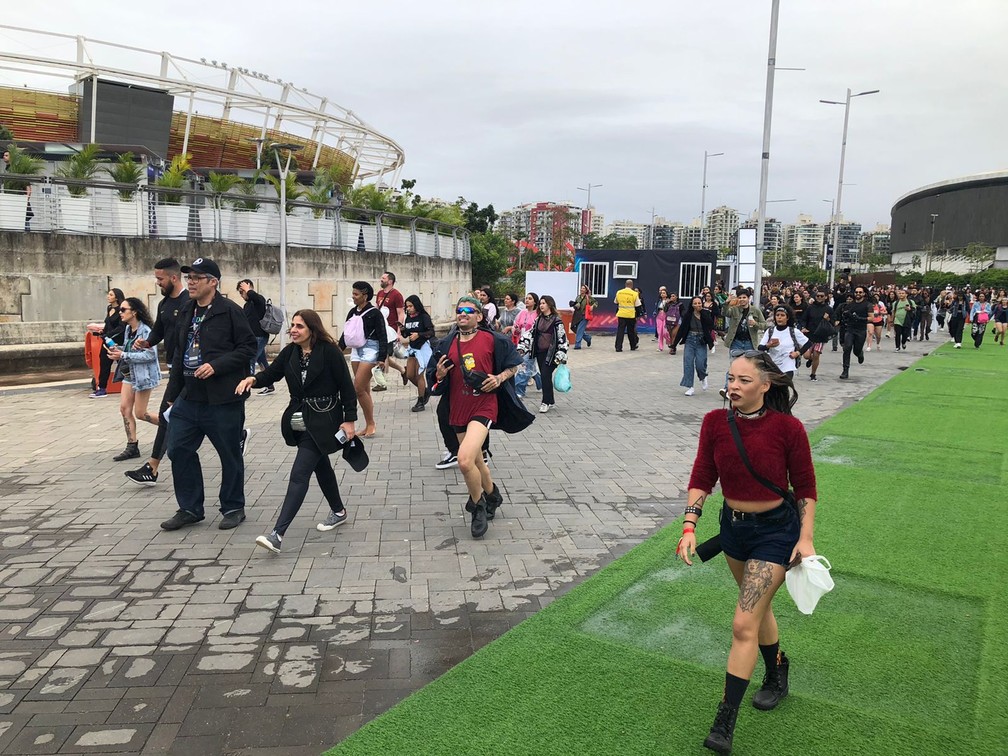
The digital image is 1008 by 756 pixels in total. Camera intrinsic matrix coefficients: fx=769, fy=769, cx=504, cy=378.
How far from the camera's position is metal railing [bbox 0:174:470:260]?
48.8ft

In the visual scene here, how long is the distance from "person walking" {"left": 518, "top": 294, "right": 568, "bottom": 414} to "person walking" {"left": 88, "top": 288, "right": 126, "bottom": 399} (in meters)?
5.47

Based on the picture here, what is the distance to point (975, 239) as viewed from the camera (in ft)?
346

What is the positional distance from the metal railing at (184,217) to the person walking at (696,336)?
9573mm

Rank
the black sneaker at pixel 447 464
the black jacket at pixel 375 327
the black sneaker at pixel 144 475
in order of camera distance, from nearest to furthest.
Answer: the black sneaker at pixel 144 475
the black sneaker at pixel 447 464
the black jacket at pixel 375 327

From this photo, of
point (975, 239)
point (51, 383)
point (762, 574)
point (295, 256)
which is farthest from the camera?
→ point (975, 239)

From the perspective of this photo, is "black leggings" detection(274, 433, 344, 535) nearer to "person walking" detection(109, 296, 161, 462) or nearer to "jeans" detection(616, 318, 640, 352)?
"person walking" detection(109, 296, 161, 462)

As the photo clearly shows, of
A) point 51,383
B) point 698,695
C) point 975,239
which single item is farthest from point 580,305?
point 975,239

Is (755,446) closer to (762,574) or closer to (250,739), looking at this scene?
(762,574)

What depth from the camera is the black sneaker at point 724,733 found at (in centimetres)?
313

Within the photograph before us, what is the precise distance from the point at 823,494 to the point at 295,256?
45.4 ft

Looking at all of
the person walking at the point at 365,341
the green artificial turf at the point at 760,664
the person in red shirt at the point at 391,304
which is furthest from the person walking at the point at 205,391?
the person in red shirt at the point at 391,304

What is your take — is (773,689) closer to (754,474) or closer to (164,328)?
(754,474)

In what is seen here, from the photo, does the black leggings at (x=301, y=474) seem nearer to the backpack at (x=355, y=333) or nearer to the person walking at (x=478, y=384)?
the person walking at (x=478, y=384)

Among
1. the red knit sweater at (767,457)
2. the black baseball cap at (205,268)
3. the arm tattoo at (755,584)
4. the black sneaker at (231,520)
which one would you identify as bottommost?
the black sneaker at (231,520)
